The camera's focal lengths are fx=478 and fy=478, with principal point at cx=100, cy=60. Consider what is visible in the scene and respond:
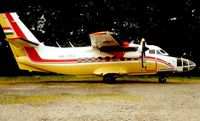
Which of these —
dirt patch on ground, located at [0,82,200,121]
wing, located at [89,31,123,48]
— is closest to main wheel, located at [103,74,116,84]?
wing, located at [89,31,123,48]

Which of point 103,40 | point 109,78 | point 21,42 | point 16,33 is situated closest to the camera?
point 103,40

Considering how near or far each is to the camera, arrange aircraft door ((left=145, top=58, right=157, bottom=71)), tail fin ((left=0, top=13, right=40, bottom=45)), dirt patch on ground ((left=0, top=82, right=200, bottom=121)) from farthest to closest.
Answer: tail fin ((left=0, top=13, right=40, bottom=45)), aircraft door ((left=145, top=58, right=157, bottom=71)), dirt patch on ground ((left=0, top=82, right=200, bottom=121))

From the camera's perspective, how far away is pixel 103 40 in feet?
103

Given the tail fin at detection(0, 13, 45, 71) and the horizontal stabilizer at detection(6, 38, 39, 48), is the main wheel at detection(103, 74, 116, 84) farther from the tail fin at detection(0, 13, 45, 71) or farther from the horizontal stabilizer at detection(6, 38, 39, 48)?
the horizontal stabilizer at detection(6, 38, 39, 48)

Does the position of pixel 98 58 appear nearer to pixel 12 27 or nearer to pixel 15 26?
pixel 15 26

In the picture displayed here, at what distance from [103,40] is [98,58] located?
152 cm

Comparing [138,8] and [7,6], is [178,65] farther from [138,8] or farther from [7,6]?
[7,6]

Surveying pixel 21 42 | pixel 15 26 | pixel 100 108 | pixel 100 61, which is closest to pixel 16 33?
pixel 15 26

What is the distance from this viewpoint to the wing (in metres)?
30.6

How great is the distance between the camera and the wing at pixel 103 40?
30625mm

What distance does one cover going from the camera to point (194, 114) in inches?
590

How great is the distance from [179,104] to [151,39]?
2629cm

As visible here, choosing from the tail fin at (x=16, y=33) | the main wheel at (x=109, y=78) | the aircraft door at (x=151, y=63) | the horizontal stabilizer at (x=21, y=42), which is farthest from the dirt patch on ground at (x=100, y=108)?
the tail fin at (x=16, y=33)

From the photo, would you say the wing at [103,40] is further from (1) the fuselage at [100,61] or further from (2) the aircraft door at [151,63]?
(2) the aircraft door at [151,63]
